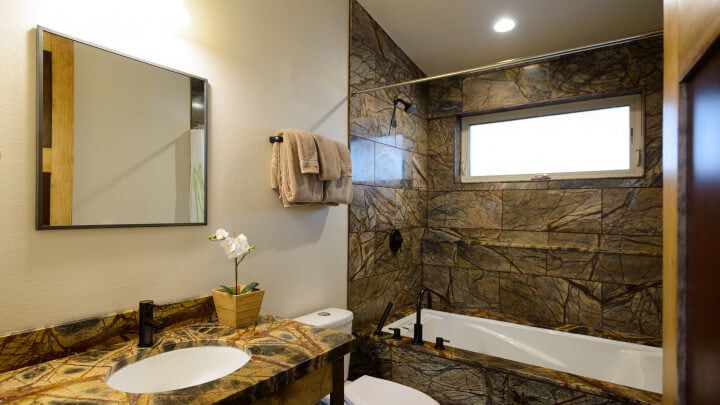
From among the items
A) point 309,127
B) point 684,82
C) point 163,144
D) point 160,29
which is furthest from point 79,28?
point 684,82

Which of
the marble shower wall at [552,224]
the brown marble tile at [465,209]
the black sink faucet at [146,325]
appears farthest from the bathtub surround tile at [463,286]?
the black sink faucet at [146,325]

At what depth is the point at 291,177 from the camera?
1877mm

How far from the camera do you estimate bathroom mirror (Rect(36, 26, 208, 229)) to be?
1.20 meters

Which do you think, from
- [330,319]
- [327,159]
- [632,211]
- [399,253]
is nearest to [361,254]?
[399,253]

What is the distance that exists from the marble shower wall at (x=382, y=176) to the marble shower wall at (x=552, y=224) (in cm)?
22

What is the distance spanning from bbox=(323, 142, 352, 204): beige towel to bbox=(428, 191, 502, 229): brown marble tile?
59.5 inches

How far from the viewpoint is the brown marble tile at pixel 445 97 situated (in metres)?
3.40

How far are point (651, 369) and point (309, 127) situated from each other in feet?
8.13

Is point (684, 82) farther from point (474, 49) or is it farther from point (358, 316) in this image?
point (474, 49)

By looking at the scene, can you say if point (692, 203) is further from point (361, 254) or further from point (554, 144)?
point (554, 144)

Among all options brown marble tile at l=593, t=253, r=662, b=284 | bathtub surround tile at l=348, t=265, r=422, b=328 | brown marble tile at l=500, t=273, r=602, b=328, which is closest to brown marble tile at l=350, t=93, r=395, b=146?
bathtub surround tile at l=348, t=265, r=422, b=328

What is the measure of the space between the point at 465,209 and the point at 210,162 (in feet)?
7.67

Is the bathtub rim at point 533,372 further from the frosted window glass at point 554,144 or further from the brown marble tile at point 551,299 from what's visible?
the frosted window glass at point 554,144

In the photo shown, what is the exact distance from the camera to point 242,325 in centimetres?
150
